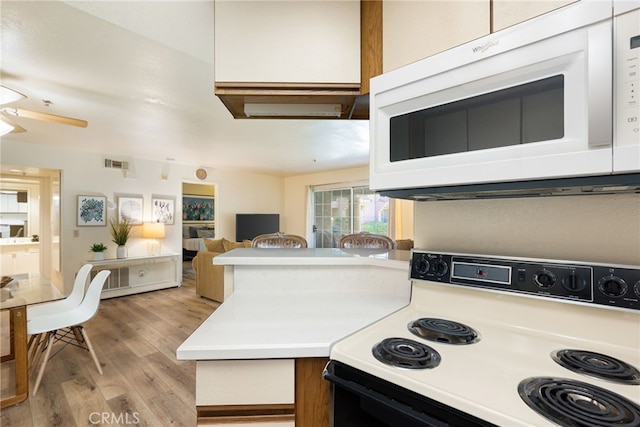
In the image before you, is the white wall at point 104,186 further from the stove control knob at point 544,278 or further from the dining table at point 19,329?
the stove control knob at point 544,278

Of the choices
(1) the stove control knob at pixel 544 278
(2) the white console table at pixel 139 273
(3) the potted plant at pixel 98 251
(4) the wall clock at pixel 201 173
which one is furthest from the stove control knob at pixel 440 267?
(4) the wall clock at pixel 201 173

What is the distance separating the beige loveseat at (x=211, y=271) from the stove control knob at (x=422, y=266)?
3256mm

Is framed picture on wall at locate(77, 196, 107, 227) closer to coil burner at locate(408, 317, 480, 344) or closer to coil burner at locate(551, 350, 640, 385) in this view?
coil burner at locate(408, 317, 480, 344)

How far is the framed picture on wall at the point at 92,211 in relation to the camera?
4.11 m

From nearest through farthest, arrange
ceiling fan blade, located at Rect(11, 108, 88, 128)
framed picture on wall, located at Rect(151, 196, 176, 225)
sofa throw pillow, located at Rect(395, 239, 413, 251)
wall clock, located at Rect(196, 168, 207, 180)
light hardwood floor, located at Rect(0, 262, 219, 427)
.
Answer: light hardwood floor, located at Rect(0, 262, 219, 427), ceiling fan blade, located at Rect(11, 108, 88, 128), sofa throw pillow, located at Rect(395, 239, 413, 251), framed picture on wall, located at Rect(151, 196, 176, 225), wall clock, located at Rect(196, 168, 207, 180)

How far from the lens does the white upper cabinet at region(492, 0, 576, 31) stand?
70 centimetres

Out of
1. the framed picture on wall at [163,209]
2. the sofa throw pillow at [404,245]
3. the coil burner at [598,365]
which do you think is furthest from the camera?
the framed picture on wall at [163,209]

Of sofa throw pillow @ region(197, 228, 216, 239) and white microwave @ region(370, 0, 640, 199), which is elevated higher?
white microwave @ region(370, 0, 640, 199)

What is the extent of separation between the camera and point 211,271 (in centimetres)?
407

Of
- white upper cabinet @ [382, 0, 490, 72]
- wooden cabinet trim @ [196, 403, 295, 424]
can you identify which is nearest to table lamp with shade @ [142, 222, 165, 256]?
wooden cabinet trim @ [196, 403, 295, 424]

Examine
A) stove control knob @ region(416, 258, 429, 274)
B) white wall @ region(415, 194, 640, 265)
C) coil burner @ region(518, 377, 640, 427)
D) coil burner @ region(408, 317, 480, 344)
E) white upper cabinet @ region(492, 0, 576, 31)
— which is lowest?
coil burner @ region(408, 317, 480, 344)

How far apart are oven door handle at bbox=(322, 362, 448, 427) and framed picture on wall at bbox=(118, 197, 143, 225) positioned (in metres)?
5.06

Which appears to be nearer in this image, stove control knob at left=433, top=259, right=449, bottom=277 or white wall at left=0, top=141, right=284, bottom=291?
stove control knob at left=433, top=259, right=449, bottom=277

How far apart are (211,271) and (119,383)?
2.07 metres
